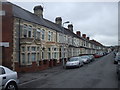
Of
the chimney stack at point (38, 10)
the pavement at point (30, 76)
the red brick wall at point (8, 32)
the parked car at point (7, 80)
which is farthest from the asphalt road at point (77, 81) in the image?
the chimney stack at point (38, 10)

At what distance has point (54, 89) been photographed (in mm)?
9797

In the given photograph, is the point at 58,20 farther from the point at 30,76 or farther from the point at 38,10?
the point at 30,76

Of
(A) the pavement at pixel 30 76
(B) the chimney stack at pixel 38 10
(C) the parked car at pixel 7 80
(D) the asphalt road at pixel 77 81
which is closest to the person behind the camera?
(C) the parked car at pixel 7 80

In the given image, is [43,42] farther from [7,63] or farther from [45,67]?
[7,63]

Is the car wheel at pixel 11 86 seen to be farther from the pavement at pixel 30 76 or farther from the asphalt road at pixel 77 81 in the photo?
the pavement at pixel 30 76

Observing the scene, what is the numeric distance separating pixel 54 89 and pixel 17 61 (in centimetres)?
1086

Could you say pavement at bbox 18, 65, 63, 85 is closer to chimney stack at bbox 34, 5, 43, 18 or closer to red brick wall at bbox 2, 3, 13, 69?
red brick wall at bbox 2, 3, 13, 69

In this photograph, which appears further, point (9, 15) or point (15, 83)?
point (9, 15)

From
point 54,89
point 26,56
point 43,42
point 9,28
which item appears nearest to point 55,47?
point 43,42

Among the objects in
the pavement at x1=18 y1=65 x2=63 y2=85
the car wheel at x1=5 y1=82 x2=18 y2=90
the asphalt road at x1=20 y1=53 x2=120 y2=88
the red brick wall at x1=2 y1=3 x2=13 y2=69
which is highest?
the red brick wall at x1=2 y1=3 x2=13 y2=69

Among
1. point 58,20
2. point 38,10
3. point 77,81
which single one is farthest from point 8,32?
point 58,20

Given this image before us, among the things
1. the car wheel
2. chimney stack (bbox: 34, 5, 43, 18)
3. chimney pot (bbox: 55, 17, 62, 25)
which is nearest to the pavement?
the car wheel

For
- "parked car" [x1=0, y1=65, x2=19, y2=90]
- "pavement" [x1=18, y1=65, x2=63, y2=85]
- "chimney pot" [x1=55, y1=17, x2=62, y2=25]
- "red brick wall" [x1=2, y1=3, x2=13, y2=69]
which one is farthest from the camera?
"chimney pot" [x1=55, y1=17, x2=62, y2=25]

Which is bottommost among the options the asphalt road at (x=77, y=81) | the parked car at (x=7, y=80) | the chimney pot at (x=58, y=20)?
the asphalt road at (x=77, y=81)
